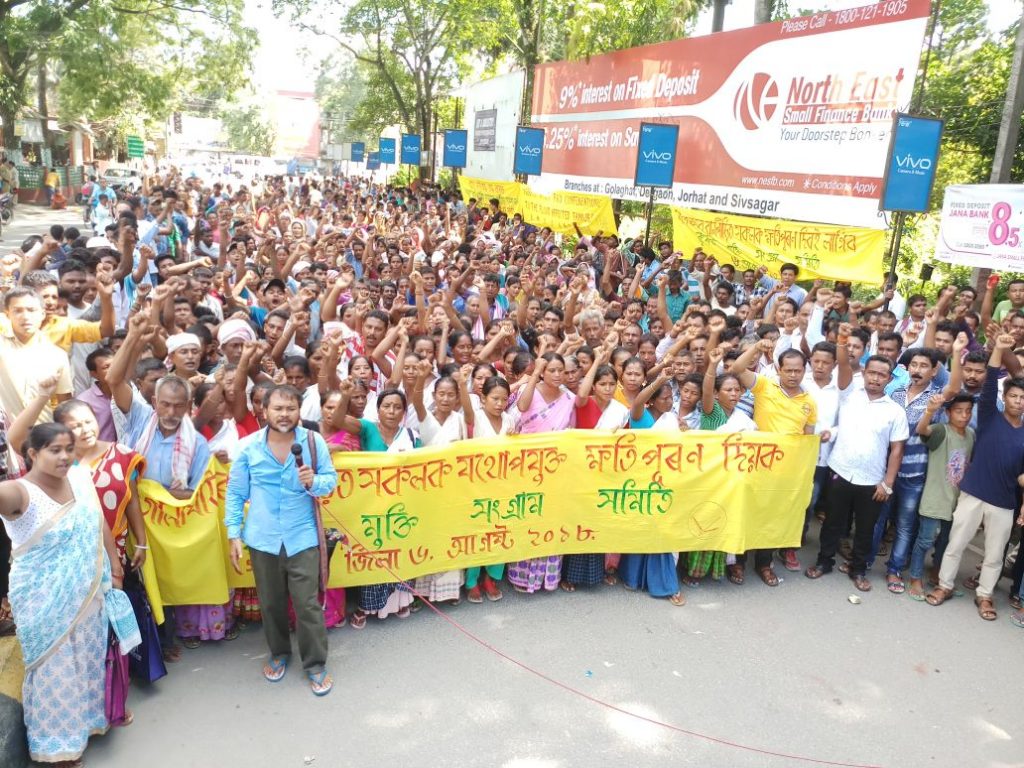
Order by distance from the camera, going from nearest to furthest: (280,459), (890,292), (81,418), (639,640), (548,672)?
1. (81,418)
2. (280,459)
3. (548,672)
4. (639,640)
5. (890,292)

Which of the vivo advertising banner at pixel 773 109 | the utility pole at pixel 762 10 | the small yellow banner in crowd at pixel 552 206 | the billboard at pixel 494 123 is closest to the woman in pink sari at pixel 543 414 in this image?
the vivo advertising banner at pixel 773 109

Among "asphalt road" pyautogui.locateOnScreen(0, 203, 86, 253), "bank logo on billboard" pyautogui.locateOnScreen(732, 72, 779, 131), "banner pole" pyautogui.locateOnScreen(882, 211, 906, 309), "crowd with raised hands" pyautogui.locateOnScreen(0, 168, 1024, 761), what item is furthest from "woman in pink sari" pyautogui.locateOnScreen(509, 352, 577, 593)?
"asphalt road" pyautogui.locateOnScreen(0, 203, 86, 253)

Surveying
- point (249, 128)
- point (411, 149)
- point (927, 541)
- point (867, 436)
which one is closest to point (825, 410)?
point (867, 436)

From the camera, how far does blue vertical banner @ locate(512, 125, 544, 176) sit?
15703 millimetres

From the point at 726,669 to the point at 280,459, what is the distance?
8.90 feet

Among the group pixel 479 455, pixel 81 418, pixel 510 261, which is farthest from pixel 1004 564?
pixel 510 261

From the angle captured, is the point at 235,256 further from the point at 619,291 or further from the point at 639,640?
the point at 639,640

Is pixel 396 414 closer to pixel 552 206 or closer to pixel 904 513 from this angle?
pixel 904 513

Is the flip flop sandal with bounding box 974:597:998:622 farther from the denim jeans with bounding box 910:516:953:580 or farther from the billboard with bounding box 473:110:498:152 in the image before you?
the billboard with bounding box 473:110:498:152

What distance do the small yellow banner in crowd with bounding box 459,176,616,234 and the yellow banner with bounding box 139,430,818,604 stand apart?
7941mm

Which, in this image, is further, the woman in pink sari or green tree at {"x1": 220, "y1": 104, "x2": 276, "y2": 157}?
green tree at {"x1": 220, "y1": 104, "x2": 276, "y2": 157}

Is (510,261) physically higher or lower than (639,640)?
higher

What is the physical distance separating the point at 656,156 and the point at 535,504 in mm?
7883

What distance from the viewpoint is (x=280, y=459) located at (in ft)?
12.8
